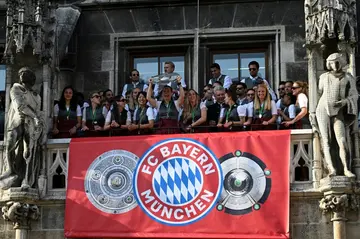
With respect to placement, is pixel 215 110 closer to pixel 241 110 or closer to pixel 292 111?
pixel 241 110

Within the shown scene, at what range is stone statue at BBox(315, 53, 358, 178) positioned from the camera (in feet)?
55.4

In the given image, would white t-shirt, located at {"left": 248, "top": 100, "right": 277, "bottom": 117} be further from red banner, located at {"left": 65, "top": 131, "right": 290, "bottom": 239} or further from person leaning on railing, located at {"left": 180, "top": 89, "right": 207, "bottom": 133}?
person leaning on railing, located at {"left": 180, "top": 89, "right": 207, "bottom": 133}

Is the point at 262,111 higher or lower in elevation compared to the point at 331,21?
lower

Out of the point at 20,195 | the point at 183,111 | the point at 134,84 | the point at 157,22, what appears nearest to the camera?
the point at 20,195

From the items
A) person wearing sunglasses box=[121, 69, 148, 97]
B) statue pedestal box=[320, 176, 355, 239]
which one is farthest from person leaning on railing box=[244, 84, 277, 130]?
person wearing sunglasses box=[121, 69, 148, 97]

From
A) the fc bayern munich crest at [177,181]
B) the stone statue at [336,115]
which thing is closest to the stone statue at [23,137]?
the fc bayern munich crest at [177,181]

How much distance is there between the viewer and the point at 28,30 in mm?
18672

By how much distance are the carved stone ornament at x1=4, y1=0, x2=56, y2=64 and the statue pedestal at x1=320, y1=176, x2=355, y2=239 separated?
6316mm

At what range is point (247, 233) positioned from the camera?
664 inches

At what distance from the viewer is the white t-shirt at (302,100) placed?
57.9 ft

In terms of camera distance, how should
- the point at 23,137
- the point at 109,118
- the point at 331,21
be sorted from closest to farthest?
the point at 331,21, the point at 23,137, the point at 109,118

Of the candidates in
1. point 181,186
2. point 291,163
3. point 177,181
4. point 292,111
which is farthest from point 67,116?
point 291,163

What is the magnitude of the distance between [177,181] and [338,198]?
3.06m

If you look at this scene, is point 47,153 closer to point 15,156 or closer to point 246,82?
point 15,156
